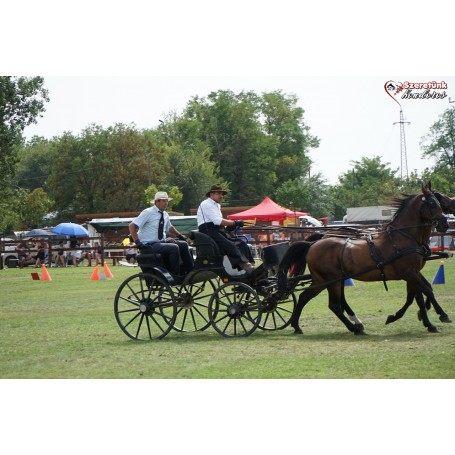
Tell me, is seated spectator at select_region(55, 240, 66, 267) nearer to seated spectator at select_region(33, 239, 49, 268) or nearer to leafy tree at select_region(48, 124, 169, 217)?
seated spectator at select_region(33, 239, 49, 268)

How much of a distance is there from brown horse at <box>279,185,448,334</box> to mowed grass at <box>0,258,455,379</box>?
584mm

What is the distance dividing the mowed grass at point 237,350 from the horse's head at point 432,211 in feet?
4.42

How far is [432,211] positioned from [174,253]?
342cm

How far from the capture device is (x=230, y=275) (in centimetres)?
1041

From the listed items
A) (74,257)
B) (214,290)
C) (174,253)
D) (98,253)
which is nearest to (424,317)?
(214,290)

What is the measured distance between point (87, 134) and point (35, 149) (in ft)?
20.1

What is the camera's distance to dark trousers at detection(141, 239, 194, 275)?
1041 centimetres

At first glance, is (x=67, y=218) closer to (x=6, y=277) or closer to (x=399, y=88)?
(x=6, y=277)

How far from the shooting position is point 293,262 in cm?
1076

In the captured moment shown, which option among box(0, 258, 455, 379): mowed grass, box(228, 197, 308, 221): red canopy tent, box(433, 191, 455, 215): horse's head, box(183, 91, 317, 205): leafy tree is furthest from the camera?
box(183, 91, 317, 205): leafy tree

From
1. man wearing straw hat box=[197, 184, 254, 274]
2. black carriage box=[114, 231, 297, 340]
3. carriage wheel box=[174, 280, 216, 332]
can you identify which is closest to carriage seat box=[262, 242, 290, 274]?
black carriage box=[114, 231, 297, 340]

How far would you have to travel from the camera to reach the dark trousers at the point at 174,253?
10.4m

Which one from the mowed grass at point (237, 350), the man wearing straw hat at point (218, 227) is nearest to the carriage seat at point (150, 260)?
the man wearing straw hat at point (218, 227)

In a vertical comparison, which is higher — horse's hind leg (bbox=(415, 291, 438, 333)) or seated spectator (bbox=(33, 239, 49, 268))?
horse's hind leg (bbox=(415, 291, 438, 333))
